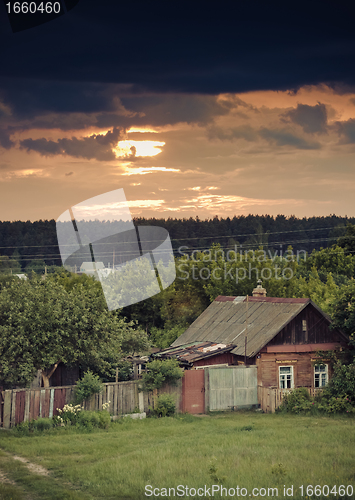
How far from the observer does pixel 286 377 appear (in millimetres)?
26547

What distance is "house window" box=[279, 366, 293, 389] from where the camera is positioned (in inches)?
1041

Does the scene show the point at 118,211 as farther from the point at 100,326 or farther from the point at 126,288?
the point at 126,288

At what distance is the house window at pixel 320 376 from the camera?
1065 inches

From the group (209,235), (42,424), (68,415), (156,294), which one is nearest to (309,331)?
(68,415)

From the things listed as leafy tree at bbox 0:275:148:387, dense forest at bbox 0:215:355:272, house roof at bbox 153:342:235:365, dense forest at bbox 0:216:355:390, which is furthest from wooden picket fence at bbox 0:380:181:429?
dense forest at bbox 0:215:355:272

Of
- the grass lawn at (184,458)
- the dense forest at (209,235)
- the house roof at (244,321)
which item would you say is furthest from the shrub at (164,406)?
the dense forest at (209,235)

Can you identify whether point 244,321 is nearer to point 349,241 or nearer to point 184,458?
point 184,458

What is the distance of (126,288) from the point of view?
43750 mm

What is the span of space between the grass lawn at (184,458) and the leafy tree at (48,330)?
3594 mm

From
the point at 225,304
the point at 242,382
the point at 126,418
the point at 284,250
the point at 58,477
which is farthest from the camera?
the point at 284,250

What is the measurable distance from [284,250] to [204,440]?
113 meters

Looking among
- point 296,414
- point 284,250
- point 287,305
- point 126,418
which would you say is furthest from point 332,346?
point 284,250

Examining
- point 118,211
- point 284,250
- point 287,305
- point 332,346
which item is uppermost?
point 284,250

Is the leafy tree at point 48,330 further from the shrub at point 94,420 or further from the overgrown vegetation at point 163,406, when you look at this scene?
the overgrown vegetation at point 163,406
